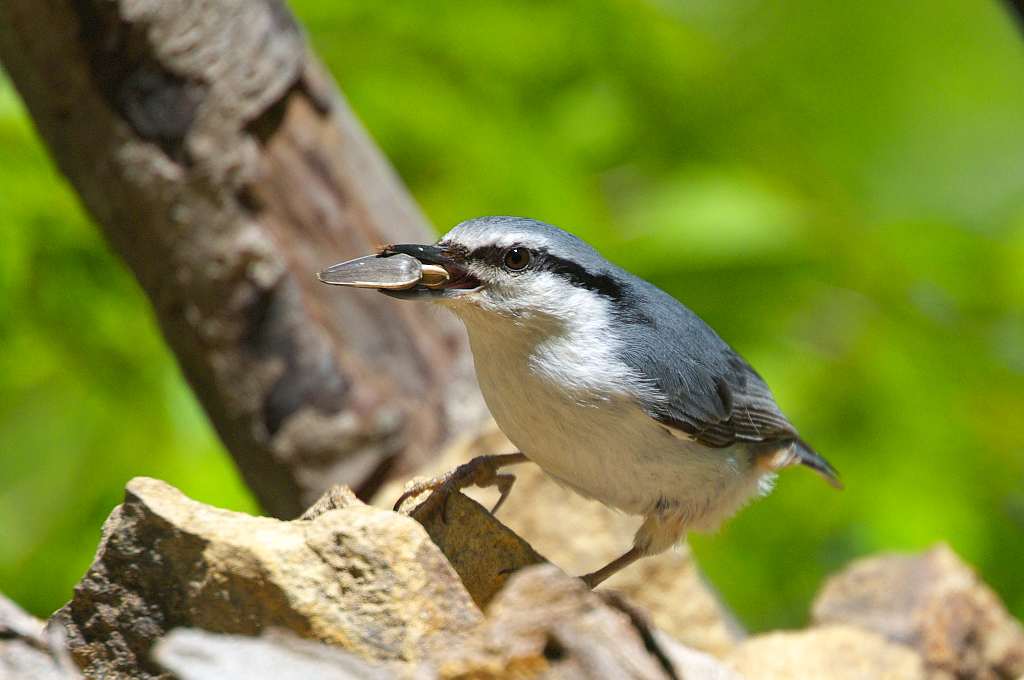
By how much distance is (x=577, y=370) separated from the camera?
7.22 feet

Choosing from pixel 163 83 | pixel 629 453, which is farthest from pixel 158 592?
pixel 163 83

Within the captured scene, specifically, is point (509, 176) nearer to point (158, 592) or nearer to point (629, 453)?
point (629, 453)

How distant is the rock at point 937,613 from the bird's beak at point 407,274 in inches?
93.1

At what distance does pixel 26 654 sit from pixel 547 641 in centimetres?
87

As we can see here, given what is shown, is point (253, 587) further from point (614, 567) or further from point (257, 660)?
point (614, 567)

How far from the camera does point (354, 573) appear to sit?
168 cm

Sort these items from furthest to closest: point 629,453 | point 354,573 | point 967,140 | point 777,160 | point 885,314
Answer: point 967,140 → point 777,160 → point 885,314 → point 629,453 → point 354,573

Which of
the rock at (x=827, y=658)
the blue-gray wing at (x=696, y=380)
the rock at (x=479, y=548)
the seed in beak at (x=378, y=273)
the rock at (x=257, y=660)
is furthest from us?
the rock at (x=827, y=658)

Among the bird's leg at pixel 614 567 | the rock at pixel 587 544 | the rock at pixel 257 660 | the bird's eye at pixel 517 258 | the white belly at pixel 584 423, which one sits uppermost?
the bird's eye at pixel 517 258

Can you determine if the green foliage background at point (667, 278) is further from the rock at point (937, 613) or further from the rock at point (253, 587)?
the rock at point (253, 587)

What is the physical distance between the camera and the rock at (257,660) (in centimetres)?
128

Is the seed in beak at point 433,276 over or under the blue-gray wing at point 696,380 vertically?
over

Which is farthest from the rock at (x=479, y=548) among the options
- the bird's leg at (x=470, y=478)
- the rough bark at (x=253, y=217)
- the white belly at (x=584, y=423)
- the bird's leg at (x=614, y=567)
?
the rough bark at (x=253, y=217)

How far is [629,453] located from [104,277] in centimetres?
279
